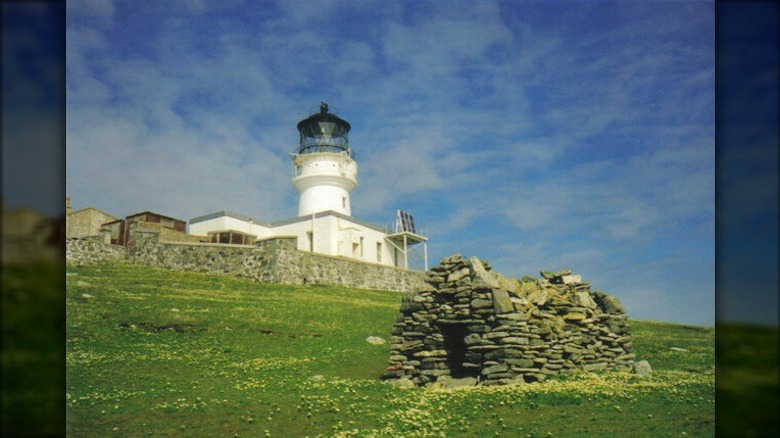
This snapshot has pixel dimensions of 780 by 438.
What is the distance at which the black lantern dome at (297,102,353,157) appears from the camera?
4306 centimetres

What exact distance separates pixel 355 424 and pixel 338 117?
35697mm

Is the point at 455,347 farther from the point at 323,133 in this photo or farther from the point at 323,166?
the point at 323,133

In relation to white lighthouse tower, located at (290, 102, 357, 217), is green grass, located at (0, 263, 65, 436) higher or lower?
lower

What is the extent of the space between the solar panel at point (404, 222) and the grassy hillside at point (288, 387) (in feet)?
58.5

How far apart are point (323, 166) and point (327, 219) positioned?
5.97 meters

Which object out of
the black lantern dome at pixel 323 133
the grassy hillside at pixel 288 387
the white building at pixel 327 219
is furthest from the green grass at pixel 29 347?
the black lantern dome at pixel 323 133

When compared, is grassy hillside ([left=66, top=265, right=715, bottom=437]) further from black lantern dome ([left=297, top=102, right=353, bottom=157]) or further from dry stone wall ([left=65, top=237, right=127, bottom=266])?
black lantern dome ([left=297, top=102, right=353, bottom=157])

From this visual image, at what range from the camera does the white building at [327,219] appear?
3609 centimetres

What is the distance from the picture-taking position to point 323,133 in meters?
43.3

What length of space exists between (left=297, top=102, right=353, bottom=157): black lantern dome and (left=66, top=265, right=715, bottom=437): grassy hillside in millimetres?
24067

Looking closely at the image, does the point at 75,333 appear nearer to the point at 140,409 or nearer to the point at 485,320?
the point at 140,409

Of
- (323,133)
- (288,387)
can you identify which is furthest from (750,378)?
(323,133)

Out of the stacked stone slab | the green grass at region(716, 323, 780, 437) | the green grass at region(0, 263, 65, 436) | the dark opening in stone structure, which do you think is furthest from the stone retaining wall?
the green grass at region(716, 323, 780, 437)

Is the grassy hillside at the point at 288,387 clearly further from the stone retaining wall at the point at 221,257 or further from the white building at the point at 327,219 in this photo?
the white building at the point at 327,219
